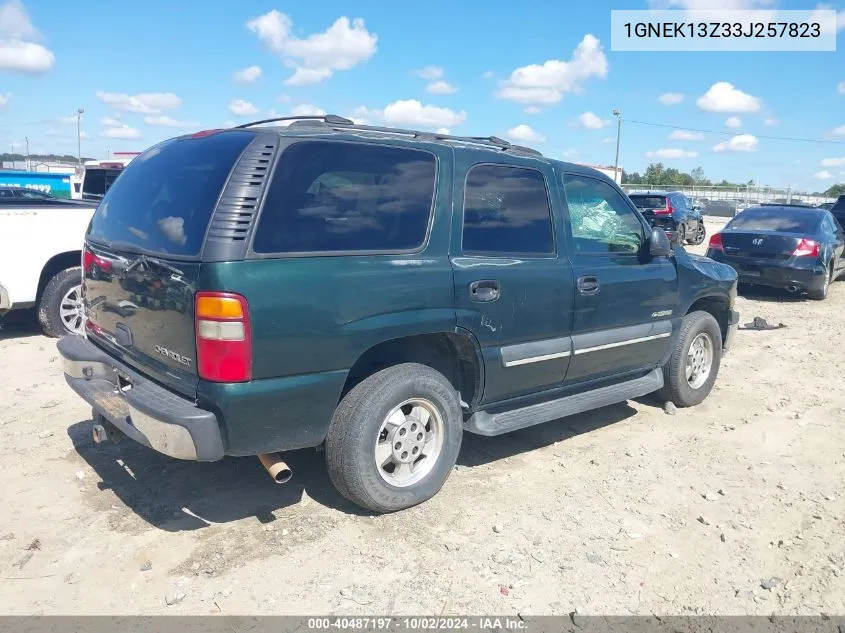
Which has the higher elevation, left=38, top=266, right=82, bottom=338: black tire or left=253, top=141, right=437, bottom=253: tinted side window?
left=253, top=141, right=437, bottom=253: tinted side window

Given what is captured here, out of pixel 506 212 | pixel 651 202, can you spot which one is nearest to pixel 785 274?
pixel 651 202

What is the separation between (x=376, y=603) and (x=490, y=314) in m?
1.64

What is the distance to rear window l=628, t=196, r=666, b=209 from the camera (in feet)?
59.1

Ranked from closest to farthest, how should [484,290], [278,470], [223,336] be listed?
[223,336] → [278,470] → [484,290]

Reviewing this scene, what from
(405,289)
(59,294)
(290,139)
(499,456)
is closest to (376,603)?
(405,289)

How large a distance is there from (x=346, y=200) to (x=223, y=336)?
0.92 metres

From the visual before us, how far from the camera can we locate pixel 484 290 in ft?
12.4

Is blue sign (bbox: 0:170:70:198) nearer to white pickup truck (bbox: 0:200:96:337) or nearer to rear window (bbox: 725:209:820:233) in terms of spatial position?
white pickup truck (bbox: 0:200:96:337)

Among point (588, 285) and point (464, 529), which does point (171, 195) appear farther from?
point (588, 285)

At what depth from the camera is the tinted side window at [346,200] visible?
3125 mm

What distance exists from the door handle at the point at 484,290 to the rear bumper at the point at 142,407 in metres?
1.52

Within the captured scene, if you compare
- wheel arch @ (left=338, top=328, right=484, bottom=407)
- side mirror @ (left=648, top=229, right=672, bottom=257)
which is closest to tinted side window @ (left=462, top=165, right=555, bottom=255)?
wheel arch @ (left=338, top=328, right=484, bottom=407)

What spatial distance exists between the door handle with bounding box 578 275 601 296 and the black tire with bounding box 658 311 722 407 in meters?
1.36

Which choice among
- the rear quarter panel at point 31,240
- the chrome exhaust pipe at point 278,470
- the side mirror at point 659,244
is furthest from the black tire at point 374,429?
the rear quarter panel at point 31,240
